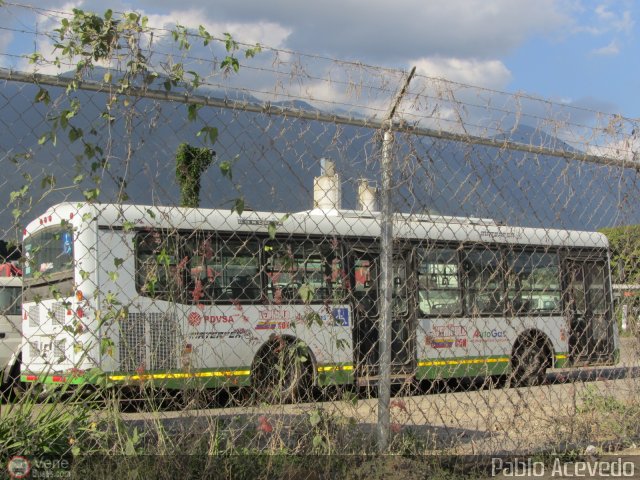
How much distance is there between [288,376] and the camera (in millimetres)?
4668

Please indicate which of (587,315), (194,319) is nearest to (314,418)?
(194,319)

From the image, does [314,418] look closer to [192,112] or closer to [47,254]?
[192,112]

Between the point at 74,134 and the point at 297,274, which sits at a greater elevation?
the point at 74,134

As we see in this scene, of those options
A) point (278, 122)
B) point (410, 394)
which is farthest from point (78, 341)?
point (410, 394)

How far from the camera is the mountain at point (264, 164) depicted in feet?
12.5

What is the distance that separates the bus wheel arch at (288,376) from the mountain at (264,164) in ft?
2.84

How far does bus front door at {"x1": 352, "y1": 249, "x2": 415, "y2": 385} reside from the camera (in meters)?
5.31

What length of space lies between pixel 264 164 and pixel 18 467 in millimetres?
2074

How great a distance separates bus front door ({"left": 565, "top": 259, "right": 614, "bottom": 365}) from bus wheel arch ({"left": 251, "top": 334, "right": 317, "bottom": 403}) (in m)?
2.36

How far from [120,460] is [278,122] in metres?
2.13

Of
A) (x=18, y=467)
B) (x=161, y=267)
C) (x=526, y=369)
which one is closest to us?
(x=18, y=467)

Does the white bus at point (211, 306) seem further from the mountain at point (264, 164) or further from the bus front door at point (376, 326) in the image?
the mountain at point (264, 164)

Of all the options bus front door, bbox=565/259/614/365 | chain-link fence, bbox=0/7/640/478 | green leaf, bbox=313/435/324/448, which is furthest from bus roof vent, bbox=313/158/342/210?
bus front door, bbox=565/259/614/365

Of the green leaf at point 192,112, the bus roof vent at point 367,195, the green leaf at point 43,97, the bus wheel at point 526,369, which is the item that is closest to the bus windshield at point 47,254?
the green leaf at point 43,97
